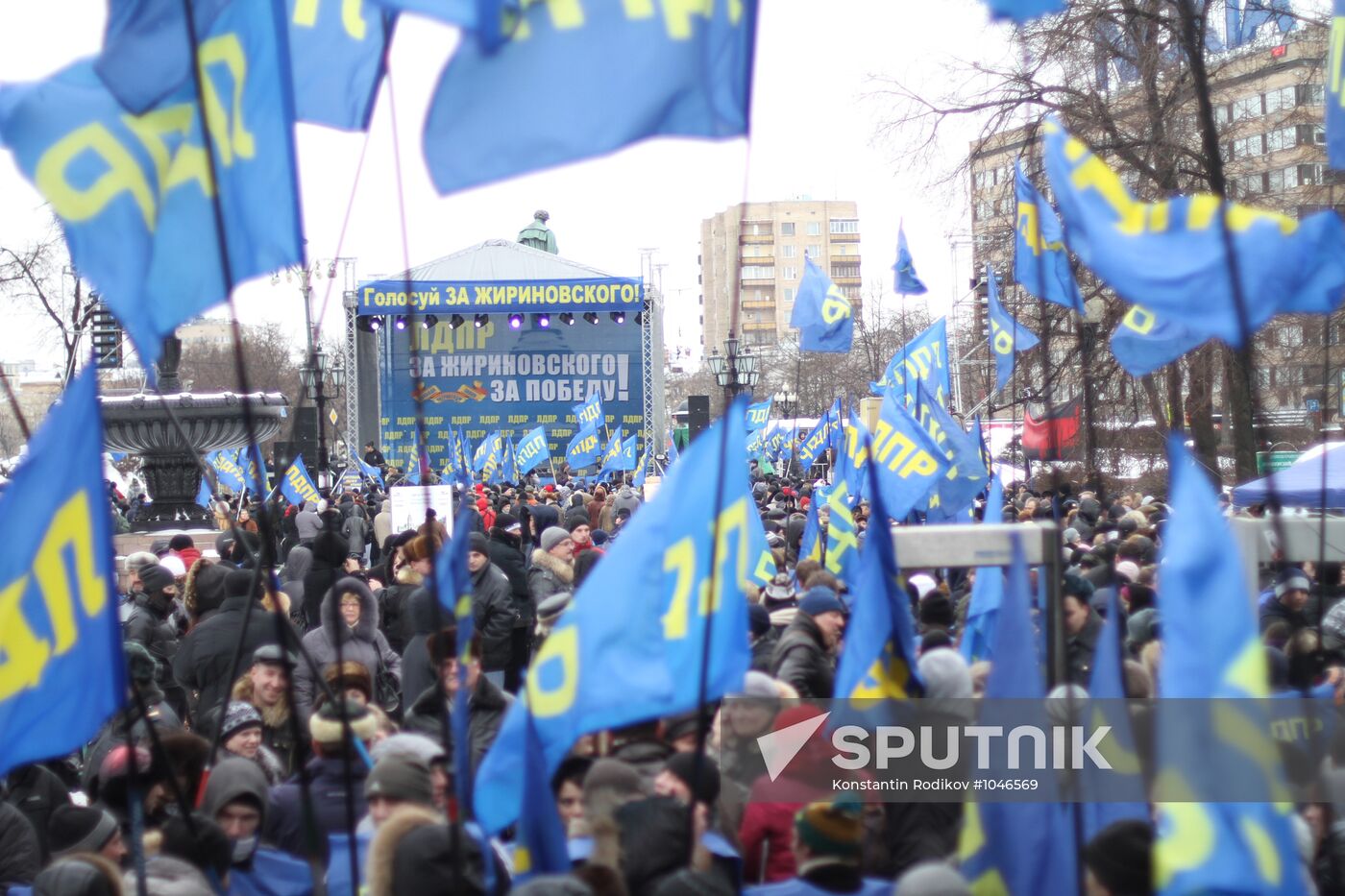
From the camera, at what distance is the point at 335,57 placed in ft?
15.2

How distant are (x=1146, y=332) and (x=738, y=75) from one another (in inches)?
155

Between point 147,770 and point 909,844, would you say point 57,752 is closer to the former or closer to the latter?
point 147,770

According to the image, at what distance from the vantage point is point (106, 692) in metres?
3.88

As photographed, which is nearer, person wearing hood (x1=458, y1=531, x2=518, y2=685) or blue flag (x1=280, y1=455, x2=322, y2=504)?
person wearing hood (x1=458, y1=531, x2=518, y2=685)

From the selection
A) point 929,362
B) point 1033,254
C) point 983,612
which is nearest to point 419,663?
point 983,612

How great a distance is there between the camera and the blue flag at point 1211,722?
2.86 m

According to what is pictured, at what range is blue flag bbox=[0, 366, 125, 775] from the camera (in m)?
3.89

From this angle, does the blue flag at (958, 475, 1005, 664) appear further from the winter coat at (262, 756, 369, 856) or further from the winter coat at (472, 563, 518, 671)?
the winter coat at (472, 563, 518, 671)

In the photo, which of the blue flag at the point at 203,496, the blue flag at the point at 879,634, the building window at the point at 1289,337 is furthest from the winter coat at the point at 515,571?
the building window at the point at 1289,337

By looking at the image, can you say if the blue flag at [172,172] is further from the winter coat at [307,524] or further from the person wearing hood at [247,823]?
the winter coat at [307,524]

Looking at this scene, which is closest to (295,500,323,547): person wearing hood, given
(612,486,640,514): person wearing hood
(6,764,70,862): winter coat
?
(612,486,640,514): person wearing hood

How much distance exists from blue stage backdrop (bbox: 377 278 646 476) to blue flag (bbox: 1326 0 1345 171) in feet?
102

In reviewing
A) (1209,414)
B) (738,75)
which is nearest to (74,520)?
(738,75)

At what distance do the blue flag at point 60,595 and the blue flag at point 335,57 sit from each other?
118 cm
